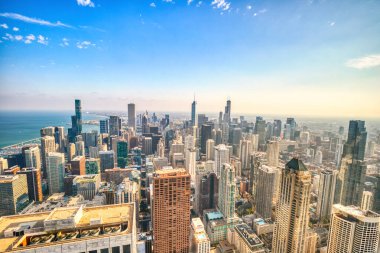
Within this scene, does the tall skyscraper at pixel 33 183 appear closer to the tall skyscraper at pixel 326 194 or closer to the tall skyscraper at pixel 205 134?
the tall skyscraper at pixel 205 134

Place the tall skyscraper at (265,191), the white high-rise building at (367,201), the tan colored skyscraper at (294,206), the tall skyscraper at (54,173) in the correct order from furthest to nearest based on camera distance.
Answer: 1. the tall skyscraper at (54,173)
2. the tall skyscraper at (265,191)
3. the white high-rise building at (367,201)
4. the tan colored skyscraper at (294,206)

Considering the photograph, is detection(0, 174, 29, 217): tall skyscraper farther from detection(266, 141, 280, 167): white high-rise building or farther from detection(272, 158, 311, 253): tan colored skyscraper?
detection(266, 141, 280, 167): white high-rise building

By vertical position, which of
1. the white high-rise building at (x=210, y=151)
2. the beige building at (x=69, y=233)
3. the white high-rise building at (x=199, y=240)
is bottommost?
the white high-rise building at (x=199, y=240)

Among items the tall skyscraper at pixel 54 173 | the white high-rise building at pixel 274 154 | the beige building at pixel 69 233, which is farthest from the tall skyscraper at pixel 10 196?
the white high-rise building at pixel 274 154

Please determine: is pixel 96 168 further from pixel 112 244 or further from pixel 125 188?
pixel 112 244

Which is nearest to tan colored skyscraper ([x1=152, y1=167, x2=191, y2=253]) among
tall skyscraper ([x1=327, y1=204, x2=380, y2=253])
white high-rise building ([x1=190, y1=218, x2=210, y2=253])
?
white high-rise building ([x1=190, y1=218, x2=210, y2=253])

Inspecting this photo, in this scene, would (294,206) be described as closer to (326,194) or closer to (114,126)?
(326,194)

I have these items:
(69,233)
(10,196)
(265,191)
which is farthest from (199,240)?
(10,196)

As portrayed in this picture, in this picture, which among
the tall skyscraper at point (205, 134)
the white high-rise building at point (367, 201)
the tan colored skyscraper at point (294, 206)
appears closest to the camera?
the tan colored skyscraper at point (294, 206)

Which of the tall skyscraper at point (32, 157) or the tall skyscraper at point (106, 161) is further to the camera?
the tall skyscraper at point (106, 161)
